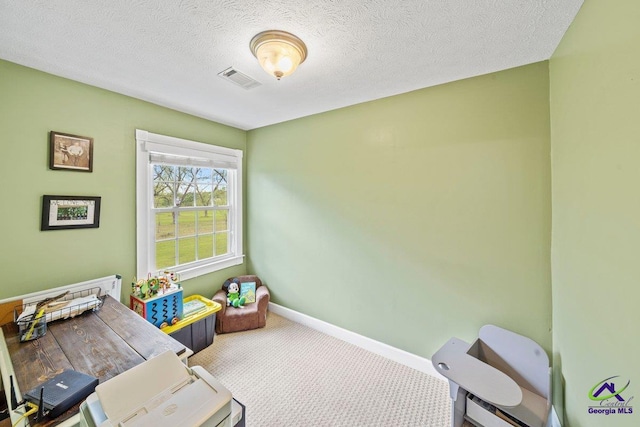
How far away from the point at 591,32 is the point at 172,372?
7.42ft

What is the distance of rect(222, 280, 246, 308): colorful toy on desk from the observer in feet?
9.30

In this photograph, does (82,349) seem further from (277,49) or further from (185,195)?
(277,49)

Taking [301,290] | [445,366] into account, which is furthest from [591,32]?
[301,290]

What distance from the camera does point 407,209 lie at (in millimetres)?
2100

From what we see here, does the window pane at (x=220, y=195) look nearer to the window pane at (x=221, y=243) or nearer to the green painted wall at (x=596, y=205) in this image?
the window pane at (x=221, y=243)

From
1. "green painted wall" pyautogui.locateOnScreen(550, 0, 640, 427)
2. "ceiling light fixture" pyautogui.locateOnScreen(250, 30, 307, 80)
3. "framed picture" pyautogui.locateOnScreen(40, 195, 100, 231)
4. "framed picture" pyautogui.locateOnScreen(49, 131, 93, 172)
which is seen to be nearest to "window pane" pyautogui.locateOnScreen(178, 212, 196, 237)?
"framed picture" pyautogui.locateOnScreen(40, 195, 100, 231)

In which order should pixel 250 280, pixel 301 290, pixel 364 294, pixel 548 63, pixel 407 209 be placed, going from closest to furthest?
pixel 548 63, pixel 407 209, pixel 364 294, pixel 301 290, pixel 250 280

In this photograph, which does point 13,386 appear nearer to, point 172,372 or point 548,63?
point 172,372

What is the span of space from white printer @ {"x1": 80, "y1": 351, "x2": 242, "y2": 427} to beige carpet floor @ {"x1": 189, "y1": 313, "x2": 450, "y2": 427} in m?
1.01

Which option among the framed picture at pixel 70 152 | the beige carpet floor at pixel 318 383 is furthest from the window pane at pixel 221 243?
the framed picture at pixel 70 152

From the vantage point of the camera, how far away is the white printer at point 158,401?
73 cm

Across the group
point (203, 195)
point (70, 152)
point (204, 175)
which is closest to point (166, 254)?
point (203, 195)

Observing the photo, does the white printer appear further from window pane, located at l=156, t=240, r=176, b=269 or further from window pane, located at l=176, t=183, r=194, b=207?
window pane, located at l=176, t=183, r=194, b=207

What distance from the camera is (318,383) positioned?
1943 millimetres
